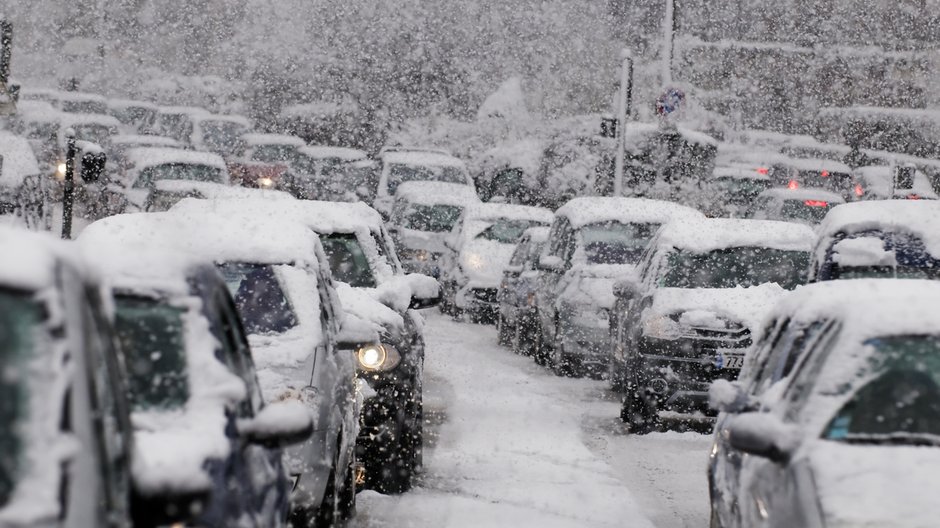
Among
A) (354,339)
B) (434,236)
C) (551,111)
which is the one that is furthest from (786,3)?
(354,339)

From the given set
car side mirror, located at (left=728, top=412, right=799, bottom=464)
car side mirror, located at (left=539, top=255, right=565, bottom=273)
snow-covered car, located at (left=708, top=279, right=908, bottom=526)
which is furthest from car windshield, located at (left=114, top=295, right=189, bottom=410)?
car side mirror, located at (left=539, top=255, right=565, bottom=273)

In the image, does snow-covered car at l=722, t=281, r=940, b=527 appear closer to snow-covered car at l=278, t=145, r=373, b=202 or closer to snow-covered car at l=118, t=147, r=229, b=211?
snow-covered car at l=118, t=147, r=229, b=211

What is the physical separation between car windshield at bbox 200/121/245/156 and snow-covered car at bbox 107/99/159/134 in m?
1.90

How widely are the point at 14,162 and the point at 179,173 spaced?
11.2 feet

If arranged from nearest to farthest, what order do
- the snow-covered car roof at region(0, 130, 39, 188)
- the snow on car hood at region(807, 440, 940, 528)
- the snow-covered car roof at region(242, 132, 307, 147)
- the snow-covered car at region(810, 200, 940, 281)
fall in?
the snow on car hood at region(807, 440, 940, 528)
the snow-covered car at region(810, 200, 940, 281)
the snow-covered car roof at region(0, 130, 39, 188)
the snow-covered car roof at region(242, 132, 307, 147)

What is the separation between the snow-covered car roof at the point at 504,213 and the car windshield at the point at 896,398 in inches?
704

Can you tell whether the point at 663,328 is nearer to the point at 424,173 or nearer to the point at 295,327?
the point at 295,327

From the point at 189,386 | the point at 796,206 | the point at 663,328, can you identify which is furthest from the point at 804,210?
the point at 189,386

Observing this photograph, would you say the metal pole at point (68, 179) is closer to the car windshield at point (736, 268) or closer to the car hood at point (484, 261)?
the car hood at point (484, 261)

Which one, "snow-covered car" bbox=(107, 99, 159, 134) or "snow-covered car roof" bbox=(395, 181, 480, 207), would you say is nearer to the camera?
"snow-covered car roof" bbox=(395, 181, 480, 207)

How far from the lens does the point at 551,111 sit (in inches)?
1928

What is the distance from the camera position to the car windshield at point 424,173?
3164 cm

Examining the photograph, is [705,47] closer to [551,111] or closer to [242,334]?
[551,111]

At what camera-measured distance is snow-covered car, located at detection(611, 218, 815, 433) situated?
12.8 metres
